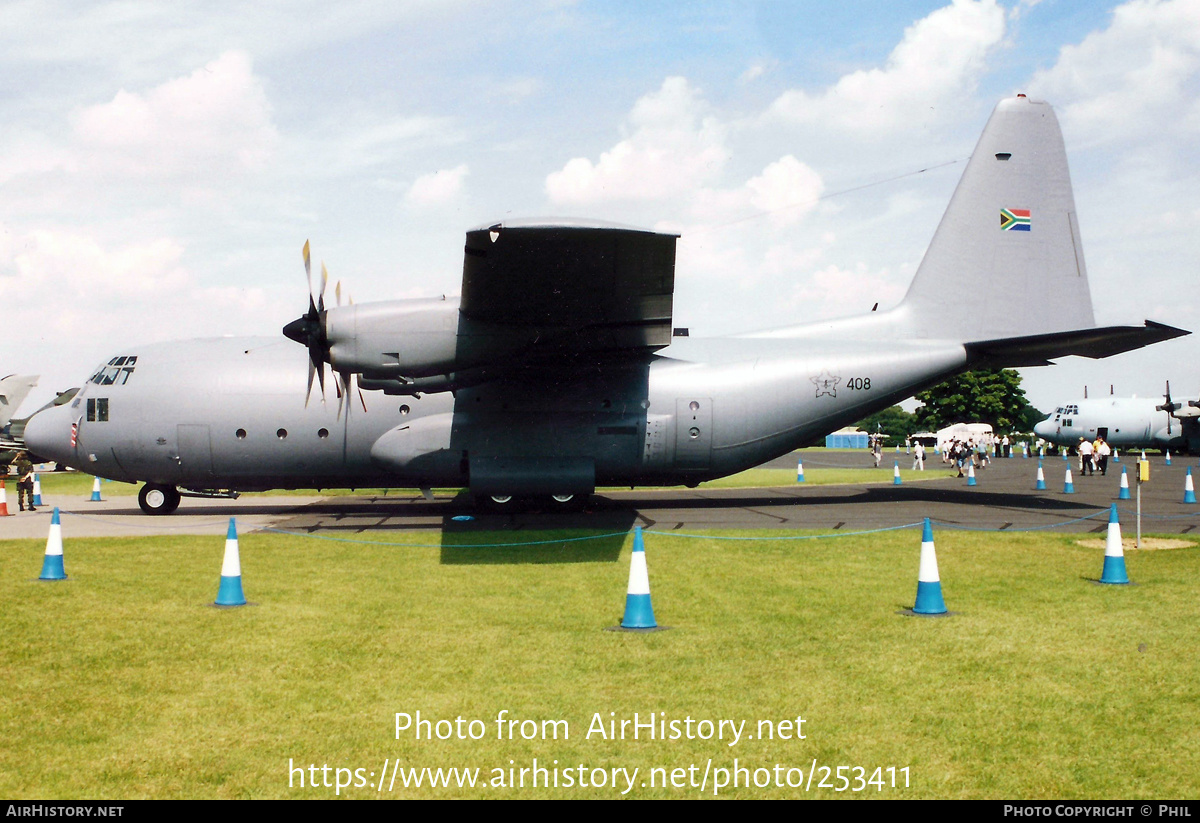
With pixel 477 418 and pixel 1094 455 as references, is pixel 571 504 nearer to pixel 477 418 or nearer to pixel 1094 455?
pixel 477 418

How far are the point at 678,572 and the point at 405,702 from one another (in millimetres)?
6022

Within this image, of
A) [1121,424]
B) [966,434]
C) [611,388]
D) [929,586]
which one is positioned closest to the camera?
[929,586]

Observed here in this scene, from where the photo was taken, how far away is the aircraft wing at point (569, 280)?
1205 cm

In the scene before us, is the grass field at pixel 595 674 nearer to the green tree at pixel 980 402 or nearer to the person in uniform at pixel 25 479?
the person in uniform at pixel 25 479

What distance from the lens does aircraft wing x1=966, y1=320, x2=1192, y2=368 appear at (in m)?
17.5

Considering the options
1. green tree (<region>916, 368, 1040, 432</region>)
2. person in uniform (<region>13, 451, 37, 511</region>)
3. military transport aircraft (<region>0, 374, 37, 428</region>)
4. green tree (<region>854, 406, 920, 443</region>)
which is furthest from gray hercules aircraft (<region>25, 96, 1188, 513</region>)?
green tree (<region>854, 406, 920, 443</region>)

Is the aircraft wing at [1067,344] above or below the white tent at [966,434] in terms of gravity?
above

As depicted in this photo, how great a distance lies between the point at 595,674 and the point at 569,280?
25.8 feet

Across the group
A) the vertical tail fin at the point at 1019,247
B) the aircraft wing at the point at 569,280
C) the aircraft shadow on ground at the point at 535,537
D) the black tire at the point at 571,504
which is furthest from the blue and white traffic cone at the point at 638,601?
the vertical tail fin at the point at 1019,247

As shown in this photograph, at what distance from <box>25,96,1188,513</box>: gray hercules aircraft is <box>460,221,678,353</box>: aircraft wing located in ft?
0.49

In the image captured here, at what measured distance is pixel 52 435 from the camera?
19.1 m

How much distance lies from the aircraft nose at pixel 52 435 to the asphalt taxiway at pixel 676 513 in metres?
1.53

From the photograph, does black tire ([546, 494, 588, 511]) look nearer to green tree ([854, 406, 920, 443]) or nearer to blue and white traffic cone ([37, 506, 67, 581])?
blue and white traffic cone ([37, 506, 67, 581])

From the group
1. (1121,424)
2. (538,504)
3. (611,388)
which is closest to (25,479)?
(538,504)
